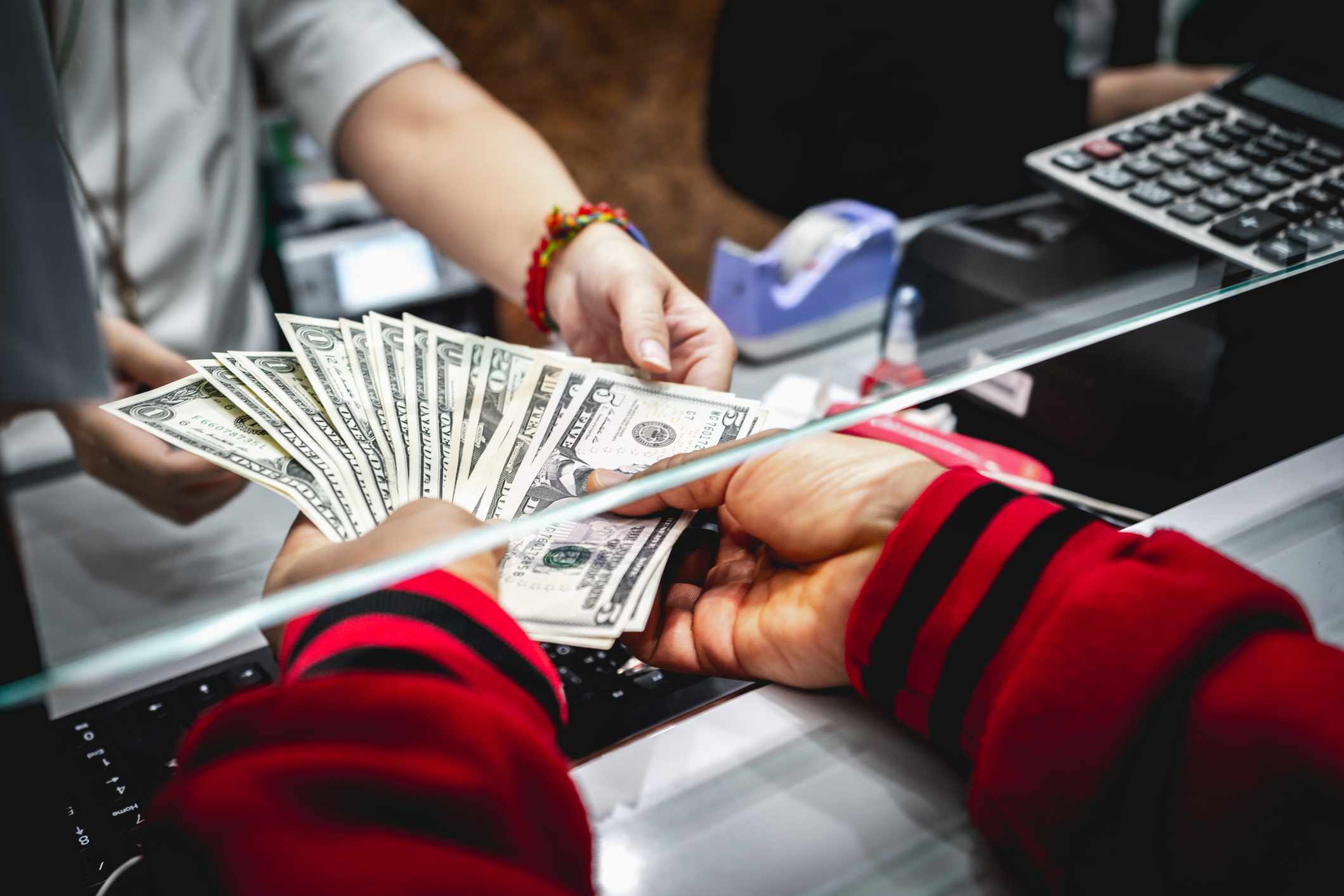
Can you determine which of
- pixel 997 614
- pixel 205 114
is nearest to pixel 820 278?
pixel 997 614

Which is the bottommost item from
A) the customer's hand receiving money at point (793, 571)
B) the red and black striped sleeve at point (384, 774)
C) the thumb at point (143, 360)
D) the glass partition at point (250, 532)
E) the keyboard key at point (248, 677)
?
the keyboard key at point (248, 677)

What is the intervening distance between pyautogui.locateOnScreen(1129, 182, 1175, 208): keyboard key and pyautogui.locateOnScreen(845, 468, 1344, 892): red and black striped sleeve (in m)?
0.38

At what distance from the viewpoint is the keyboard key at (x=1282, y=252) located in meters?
0.63

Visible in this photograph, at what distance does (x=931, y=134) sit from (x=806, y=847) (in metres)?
1.29

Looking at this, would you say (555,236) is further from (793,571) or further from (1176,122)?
(1176,122)

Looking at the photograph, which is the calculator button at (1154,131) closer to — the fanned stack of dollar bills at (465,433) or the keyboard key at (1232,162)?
the keyboard key at (1232,162)

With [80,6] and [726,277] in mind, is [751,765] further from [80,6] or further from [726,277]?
[80,6]

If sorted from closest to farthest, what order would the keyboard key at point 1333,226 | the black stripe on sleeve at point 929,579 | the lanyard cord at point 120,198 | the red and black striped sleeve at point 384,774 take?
the red and black striped sleeve at point 384,774 < the black stripe on sleeve at point 929,579 < the keyboard key at point 1333,226 < the lanyard cord at point 120,198

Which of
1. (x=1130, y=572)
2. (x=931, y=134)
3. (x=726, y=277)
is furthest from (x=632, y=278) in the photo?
(x=931, y=134)

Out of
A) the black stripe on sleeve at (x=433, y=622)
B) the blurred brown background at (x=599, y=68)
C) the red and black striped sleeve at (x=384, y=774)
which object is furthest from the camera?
the blurred brown background at (x=599, y=68)

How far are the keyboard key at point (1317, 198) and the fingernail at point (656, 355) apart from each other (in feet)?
1.75

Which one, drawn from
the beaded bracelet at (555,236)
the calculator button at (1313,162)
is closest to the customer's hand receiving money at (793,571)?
the beaded bracelet at (555,236)

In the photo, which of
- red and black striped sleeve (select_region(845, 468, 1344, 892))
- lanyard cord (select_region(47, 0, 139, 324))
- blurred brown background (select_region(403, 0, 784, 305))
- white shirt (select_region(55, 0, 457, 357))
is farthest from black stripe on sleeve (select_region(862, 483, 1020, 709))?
blurred brown background (select_region(403, 0, 784, 305))

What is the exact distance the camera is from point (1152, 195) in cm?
80
